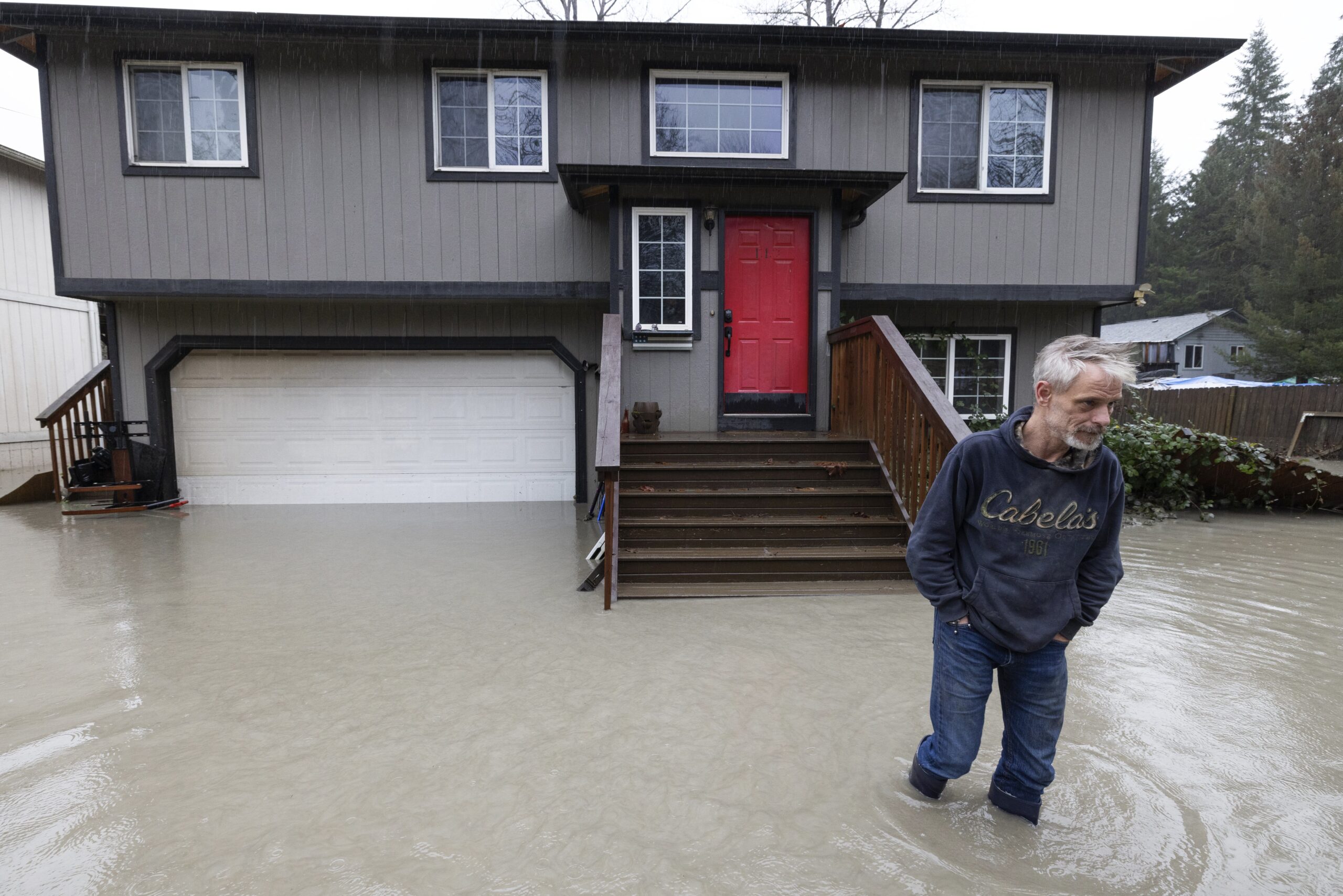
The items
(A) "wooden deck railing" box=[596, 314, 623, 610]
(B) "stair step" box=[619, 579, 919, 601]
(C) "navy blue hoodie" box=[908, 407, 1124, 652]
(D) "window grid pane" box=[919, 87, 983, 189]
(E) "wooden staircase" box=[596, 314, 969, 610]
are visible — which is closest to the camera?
(C) "navy blue hoodie" box=[908, 407, 1124, 652]

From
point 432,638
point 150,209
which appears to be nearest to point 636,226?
point 432,638

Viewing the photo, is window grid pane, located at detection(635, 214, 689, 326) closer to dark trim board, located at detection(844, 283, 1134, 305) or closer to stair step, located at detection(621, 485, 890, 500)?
Answer: dark trim board, located at detection(844, 283, 1134, 305)

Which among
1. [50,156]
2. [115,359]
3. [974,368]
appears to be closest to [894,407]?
[974,368]

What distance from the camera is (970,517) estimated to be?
2080 millimetres

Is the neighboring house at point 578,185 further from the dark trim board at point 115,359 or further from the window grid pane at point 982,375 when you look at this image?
the window grid pane at point 982,375

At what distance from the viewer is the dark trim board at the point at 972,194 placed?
7.91m

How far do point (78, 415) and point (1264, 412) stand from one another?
19.6 metres

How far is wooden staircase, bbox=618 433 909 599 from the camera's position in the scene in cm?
486

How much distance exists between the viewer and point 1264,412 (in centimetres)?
1406

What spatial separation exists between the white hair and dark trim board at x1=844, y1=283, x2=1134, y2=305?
624cm

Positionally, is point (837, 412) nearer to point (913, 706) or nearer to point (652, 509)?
point (652, 509)

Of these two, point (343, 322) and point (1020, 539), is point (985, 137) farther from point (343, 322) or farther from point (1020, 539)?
point (343, 322)

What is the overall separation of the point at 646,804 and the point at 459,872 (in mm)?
628

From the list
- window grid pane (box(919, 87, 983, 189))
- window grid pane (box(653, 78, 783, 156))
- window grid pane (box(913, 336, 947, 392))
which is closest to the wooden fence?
window grid pane (box(913, 336, 947, 392))
